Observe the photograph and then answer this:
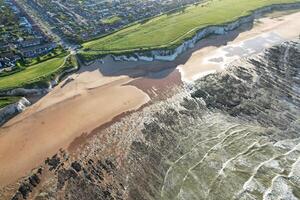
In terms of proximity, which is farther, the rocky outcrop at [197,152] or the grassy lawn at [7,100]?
the grassy lawn at [7,100]

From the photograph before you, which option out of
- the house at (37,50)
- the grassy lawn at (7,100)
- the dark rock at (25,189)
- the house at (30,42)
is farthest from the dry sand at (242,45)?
the house at (30,42)

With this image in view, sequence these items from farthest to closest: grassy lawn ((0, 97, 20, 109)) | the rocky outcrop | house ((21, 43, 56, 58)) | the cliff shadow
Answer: house ((21, 43, 56, 58))
the cliff shadow
grassy lawn ((0, 97, 20, 109))
the rocky outcrop

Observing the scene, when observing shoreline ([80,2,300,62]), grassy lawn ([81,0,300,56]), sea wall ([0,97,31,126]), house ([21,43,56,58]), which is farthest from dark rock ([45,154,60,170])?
house ([21,43,56,58])

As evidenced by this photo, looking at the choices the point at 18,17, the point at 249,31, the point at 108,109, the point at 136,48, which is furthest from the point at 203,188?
the point at 18,17

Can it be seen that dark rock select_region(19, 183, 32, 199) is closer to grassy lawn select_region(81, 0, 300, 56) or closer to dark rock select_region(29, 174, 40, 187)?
dark rock select_region(29, 174, 40, 187)

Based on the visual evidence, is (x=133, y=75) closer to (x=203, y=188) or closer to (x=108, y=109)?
(x=108, y=109)

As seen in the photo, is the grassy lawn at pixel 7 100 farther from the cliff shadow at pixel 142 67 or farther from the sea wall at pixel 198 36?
the sea wall at pixel 198 36
